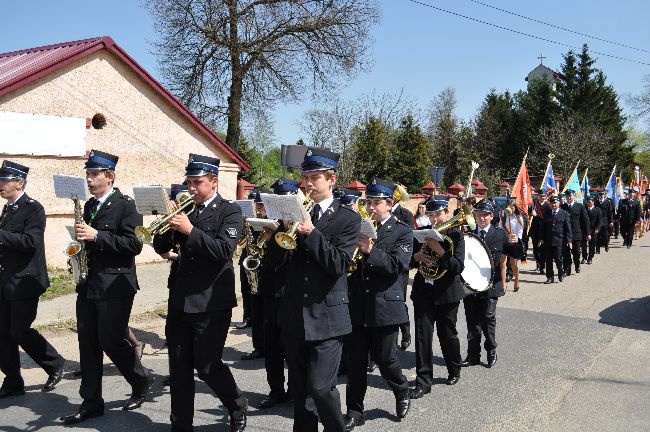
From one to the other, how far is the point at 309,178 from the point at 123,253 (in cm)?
198

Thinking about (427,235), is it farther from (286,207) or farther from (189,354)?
(189,354)

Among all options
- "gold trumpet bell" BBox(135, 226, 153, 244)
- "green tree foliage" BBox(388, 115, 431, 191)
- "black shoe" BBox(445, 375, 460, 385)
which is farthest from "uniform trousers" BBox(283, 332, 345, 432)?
"green tree foliage" BBox(388, 115, 431, 191)

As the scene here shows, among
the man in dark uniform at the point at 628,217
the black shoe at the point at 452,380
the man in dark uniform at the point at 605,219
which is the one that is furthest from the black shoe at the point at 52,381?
the man in dark uniform at the point at 628,217

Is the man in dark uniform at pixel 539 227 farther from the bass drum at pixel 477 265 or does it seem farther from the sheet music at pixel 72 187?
the sheet music at pixel 72 187

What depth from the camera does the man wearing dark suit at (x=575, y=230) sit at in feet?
47.2

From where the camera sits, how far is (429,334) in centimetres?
611

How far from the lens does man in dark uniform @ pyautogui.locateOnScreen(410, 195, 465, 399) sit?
6086 millimetres

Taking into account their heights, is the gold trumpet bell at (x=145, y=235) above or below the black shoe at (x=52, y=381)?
above

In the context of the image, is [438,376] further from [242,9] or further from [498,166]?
[498,166]

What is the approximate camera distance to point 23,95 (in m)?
12.4

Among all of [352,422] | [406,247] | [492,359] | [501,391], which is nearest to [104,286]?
[352,422]

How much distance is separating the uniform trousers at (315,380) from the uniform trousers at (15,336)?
114 inches

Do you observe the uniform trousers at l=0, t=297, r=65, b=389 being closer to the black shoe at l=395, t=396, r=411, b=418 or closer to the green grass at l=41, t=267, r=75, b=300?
the black shoe at l=395, t=396, r=411, b=418

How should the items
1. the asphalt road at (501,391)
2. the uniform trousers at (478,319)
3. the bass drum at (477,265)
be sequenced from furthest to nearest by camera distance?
the uniform trousers at (478,319), the bass drum at (477,265), the asphalt road at (501,391)
